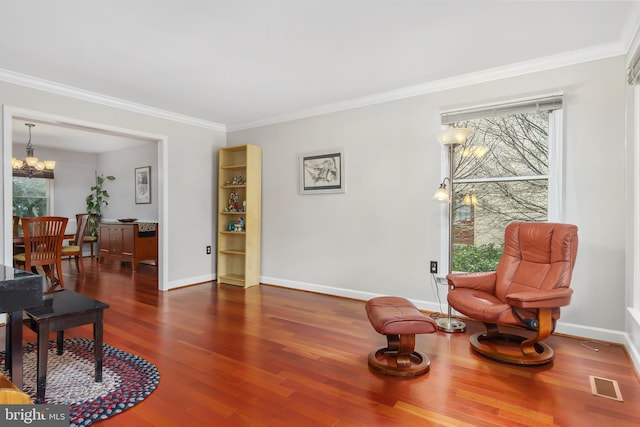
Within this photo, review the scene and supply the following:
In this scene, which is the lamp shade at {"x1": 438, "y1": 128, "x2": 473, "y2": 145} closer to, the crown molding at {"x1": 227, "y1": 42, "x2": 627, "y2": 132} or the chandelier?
the crown molding at {"x1": 227, "y1": 42, "x2": 627, "y2": 132}

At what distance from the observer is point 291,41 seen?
2691 mm

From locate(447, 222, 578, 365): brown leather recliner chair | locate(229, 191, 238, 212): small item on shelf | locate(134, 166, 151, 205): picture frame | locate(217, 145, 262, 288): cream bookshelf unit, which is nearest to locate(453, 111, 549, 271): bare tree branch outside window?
locate(447, 222, 578, 365): brown leather recliner chair

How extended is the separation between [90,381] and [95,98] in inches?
123

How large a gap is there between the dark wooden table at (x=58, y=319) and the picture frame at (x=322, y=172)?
9.16 ft

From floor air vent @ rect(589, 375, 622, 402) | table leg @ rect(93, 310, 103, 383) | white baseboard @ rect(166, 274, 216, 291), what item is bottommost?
floor air vent @ rect(589, 375, 622, 402)

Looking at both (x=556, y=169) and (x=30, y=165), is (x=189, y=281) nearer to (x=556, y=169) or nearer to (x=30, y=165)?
(x=30, y=165)

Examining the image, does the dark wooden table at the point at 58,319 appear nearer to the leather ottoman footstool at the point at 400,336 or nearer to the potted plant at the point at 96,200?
the leather ottoman footstool at the point at 400,336

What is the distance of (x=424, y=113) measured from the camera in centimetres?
367

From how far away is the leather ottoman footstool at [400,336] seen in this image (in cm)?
225

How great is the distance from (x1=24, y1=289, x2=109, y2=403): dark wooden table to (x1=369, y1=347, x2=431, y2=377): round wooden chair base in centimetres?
175

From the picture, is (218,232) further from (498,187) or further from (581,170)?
(581,170)

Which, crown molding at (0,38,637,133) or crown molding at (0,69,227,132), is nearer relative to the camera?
crown molding at (0,38,637,133)

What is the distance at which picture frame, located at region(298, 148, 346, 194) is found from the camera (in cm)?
429

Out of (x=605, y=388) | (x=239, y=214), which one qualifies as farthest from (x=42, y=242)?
(x=605, y=388)
